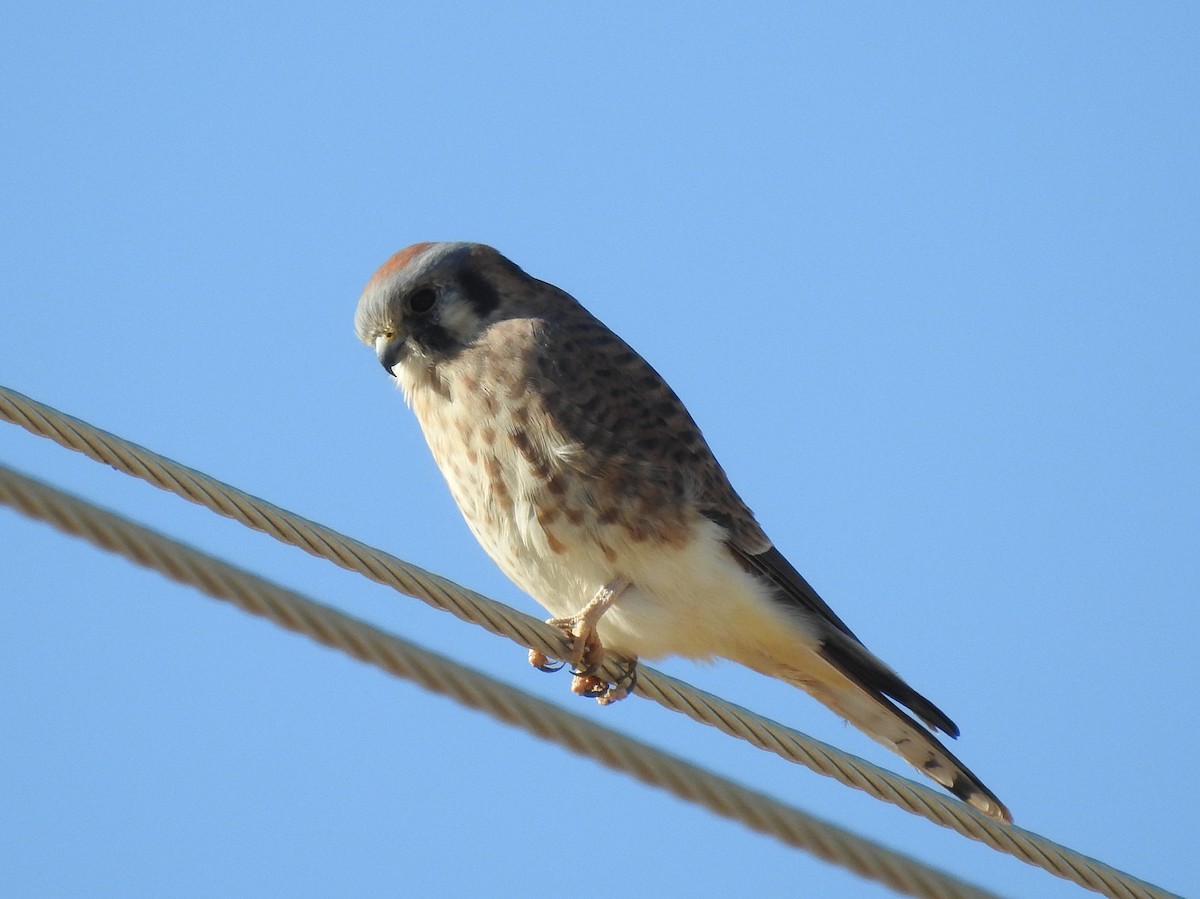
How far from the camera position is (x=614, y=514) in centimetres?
432

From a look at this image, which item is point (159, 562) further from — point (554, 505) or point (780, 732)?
point (554, 505)

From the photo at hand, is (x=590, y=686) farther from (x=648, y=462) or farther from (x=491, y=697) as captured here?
(x=491, y=697)

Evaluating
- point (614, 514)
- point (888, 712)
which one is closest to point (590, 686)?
point (614, 514)

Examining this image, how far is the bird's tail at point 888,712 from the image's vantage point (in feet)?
13.7

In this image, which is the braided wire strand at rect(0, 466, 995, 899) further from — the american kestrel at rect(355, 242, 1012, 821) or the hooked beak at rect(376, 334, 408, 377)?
the hooked beak at rect(376, 334, 408, 377)

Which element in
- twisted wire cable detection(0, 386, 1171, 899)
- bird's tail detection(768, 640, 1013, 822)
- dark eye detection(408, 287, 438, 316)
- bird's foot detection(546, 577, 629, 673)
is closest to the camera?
twisted wire cable detection(0, 386, 1171, 899)

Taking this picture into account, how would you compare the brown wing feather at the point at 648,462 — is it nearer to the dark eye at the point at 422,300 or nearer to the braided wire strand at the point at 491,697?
the dark eye at the point at 422,300

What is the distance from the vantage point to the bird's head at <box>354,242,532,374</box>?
4797 mm

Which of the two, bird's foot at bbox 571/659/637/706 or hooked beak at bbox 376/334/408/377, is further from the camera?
hooked beak at bbox 376/334/408/377

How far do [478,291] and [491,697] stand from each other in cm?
235

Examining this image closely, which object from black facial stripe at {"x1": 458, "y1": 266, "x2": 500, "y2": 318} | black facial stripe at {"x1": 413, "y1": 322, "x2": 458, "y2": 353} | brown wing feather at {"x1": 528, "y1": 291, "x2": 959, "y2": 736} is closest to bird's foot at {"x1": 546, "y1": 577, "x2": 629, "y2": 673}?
brown wing feather at {"x1": 528, "y1": 291, "x2": 959, "y2": 736}

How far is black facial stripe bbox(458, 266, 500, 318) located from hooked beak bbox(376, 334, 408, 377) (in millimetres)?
218

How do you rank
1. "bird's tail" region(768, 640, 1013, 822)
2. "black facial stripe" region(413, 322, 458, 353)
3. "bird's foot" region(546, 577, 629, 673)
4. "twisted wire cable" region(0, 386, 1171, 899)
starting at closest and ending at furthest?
1. "twisted wire cable" region(0, 386, 1171, 899)
2. "bird's tail" region(768, 640, 1013, 822)
3. "bird's foot" region(546, 577, 629, 673)
4. "black facial stripe" region(413, 322, 458, 353)

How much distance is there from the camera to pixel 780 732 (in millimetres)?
3209
